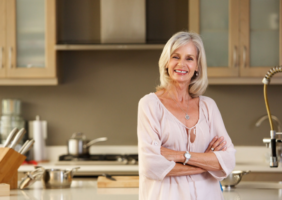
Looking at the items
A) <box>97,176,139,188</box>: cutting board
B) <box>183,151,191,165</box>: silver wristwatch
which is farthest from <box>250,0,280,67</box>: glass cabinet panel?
<box>183,151,191,165</box>: silver wristwatch

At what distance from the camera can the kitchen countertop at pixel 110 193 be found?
174 centimetres

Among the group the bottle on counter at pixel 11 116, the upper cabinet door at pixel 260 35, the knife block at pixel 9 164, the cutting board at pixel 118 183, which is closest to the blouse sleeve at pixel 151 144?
the cutting board at pixel 118 183

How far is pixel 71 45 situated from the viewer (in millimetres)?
3168

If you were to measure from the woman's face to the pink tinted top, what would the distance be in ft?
0.45

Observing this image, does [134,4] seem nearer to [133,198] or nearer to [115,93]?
[115,93]

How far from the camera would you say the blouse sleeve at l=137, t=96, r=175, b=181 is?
1.53 metres

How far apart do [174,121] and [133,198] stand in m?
0.42

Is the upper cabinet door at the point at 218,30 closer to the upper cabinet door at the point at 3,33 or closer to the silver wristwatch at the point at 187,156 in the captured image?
the upper cabinet door at the point at 3,33

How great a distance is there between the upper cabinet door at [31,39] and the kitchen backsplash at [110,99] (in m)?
0.38

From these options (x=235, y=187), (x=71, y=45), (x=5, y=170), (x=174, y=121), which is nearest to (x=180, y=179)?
(x=174, y=121)

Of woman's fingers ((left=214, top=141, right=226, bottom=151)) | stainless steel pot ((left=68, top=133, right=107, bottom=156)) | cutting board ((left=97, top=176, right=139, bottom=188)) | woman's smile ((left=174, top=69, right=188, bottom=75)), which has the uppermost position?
woman's smile ((left=174, top=69, right=188, bottom=75))

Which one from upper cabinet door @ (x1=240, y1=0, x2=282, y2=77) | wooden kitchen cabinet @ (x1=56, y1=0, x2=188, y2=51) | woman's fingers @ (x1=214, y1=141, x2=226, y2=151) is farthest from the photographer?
wooden kitchen cabinet @ (x1=56, y1=0, x2=188, y2=51)

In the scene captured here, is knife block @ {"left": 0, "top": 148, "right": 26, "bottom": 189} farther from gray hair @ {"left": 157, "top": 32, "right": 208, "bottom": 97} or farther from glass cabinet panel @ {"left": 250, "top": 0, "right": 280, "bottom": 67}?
glass cabinet panel @ {"left": 250, "top": 0, "right": 280, "bottom": 67}

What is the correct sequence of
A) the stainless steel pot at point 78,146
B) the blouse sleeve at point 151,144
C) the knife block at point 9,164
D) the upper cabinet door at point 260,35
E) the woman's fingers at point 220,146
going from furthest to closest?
the stainless steel pot at point 78,146, the upper cabinet door at point 260,35, the knife block at point 9,164, the woman's fingers at point 220,146, the blouse sleeve at point 151,144
